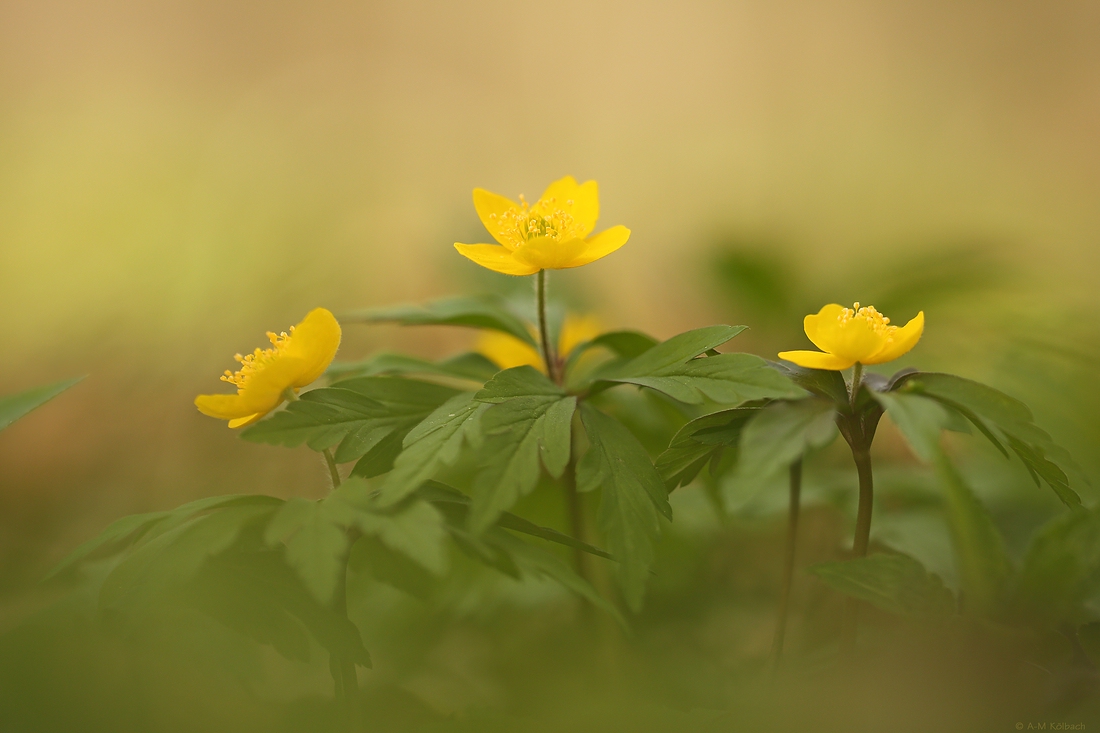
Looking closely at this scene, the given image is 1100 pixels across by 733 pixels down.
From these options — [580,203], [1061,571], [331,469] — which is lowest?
[1061,571]

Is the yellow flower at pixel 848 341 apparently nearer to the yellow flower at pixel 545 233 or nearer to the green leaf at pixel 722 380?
the green leaf at pixel 722 380

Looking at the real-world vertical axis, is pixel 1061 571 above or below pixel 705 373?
below

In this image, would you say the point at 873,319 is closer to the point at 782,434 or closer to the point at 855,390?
the point at 855,390

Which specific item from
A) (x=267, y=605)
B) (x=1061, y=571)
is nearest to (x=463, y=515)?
(x=267, y=605)

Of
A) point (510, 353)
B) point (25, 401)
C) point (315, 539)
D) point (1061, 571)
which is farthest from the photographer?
point (510, 353)

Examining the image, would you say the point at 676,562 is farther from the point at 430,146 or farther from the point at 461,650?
the point at 430,146

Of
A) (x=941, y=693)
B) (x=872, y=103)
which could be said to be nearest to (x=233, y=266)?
(x=941, y=693)

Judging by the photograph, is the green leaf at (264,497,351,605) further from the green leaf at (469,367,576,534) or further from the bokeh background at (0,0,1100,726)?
the bokeh background at (0,0,1100,726)

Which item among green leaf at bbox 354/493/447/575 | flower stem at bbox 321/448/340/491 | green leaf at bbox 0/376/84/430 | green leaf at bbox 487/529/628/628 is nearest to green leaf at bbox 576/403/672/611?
green leaf at bbox 487/529/628/628
